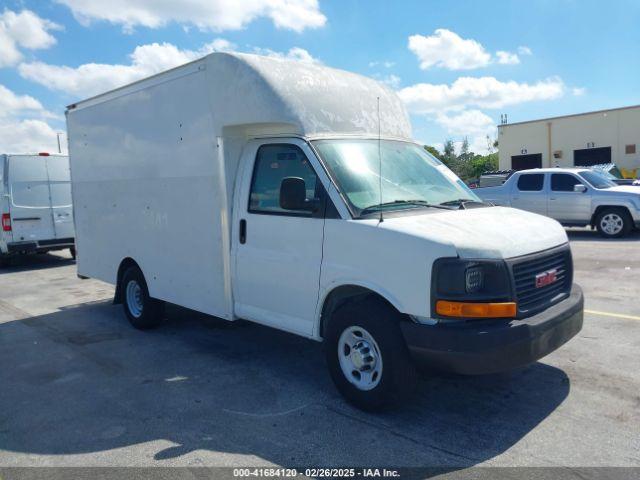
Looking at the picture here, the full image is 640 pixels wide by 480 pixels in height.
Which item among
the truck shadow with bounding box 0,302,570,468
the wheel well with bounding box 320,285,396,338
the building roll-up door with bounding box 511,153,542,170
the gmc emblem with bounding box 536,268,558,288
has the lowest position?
the truck shadow with bounding box 0,302,570,468

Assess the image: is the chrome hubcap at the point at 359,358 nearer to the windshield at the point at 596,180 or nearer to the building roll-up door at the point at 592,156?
the windshield at the point at 596,180

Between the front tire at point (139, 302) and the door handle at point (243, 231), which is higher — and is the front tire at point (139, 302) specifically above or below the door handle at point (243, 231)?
below

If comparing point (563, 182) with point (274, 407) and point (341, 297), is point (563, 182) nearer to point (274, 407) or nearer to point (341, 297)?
point (341, 297)

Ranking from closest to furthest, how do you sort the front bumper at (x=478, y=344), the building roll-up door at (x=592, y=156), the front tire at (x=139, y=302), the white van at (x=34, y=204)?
the front bumper at (x=478, y=344)
the front tire at (x=139, y=302)
the white van at (x=34, y=204)
the building roll-up door at (x=592, y=156)

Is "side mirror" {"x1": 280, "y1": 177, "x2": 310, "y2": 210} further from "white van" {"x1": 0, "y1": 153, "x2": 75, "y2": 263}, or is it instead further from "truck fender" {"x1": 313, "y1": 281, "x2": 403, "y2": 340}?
"white van" {"x1": 0, "y1": 153, "x2": 75, "y2": 263}

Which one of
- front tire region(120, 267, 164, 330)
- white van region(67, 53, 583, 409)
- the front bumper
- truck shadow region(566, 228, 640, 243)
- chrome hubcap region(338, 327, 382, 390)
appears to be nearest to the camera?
the front bumper

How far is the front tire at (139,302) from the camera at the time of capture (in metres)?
6.96

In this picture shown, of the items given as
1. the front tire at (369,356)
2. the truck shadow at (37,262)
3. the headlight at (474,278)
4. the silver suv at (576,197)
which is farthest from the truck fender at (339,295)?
the truck shadow at (37,262)

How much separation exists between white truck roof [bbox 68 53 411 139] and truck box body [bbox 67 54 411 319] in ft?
0.03

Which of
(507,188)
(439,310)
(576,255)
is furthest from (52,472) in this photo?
(507,188)

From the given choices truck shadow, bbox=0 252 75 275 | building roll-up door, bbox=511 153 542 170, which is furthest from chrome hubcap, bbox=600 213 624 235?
building roll-up door, bbox=511 153 542 170

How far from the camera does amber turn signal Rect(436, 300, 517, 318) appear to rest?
374cm

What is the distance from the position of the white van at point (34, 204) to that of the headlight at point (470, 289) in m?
11.8

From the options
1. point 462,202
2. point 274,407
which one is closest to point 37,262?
point 274,407
